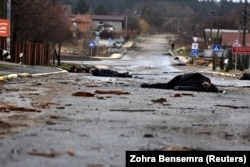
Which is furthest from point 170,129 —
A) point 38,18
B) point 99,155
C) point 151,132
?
point 38,18

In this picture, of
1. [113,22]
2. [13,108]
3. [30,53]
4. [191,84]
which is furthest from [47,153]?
[113,22]

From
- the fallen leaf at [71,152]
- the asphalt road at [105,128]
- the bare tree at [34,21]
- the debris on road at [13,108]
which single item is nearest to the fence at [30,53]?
the bare tree at [34,21]

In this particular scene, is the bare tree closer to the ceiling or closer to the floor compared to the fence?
closer to the ceiling

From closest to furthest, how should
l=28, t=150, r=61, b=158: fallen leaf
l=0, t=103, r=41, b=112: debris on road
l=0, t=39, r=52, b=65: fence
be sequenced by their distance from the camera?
l=28, t=150, r=61, b=158: fallen leaf → l=0, t=103, r=41, b=112: debris on road → l=0, t=39, r=52, b=65: fence

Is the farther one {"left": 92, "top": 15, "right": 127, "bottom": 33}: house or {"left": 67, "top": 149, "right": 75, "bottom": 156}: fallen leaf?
{"left": 92, "top": 15, "right": 127, "bottom": 33}: house

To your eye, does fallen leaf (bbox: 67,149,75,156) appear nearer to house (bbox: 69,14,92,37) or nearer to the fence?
the fence

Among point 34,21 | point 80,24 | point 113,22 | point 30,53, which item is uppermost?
point 113,22

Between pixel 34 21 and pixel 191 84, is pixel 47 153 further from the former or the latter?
pixel 34 21

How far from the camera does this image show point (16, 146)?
7957 millimetres

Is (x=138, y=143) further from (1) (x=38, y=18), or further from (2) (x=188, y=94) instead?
(1) (x=38, y=18)

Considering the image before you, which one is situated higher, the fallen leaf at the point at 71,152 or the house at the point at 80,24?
the house at the point at 80,24

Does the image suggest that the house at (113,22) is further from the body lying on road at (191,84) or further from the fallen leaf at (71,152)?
the fallen leaf at (71,152)

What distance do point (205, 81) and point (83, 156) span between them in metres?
13.8

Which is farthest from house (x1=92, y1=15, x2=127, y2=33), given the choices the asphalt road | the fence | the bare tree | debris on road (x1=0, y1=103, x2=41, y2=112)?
debris on road (x1=0, y1=103, x2=41, y2=112)
